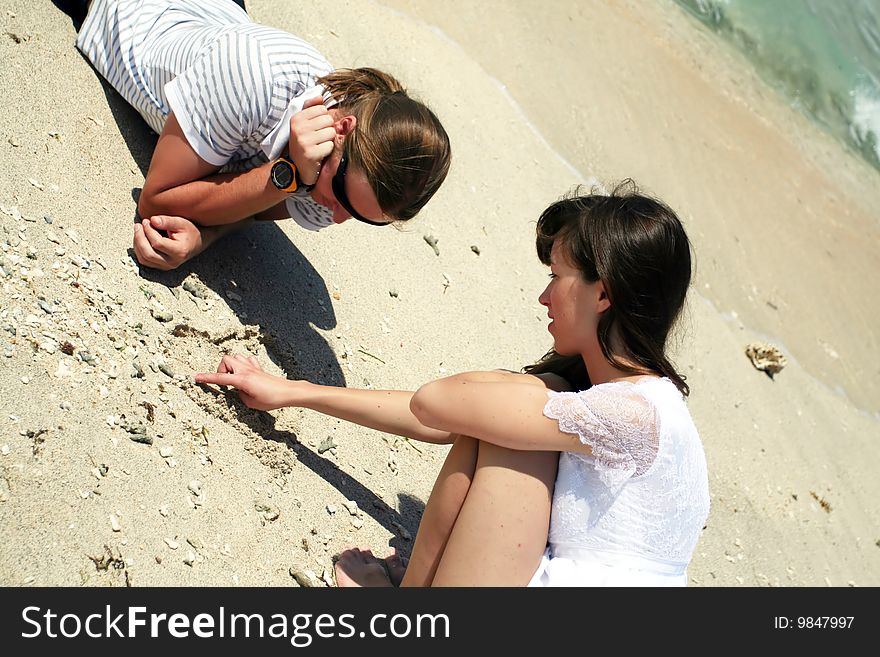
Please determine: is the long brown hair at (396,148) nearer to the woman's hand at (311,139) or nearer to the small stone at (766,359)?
the woman's hand at (311,139)

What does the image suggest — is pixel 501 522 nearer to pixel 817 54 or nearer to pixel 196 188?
pixel 196 188

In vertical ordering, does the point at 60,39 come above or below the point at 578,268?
below

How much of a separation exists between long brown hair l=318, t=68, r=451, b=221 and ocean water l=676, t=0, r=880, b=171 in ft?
26.3

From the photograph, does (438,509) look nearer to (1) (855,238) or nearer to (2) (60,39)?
(2) (60,39)

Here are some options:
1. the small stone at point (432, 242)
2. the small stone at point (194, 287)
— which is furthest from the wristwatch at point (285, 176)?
the small stone at point (432, 242)

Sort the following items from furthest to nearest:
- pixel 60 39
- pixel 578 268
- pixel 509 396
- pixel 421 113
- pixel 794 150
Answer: pixel 794 150, pixel 60 39, pixel 421 113, pixel 578 268, pixel 509 396

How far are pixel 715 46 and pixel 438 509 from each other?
877 centimetres

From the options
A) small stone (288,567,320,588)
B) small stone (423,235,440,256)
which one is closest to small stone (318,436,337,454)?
small stone (288,567,320,588)

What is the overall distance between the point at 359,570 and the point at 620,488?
873 millimetres

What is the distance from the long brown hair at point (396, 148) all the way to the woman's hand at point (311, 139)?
0.07 metres

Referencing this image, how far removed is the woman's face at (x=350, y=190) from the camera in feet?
9.72

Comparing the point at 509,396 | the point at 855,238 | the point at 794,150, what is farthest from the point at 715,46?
the point at 509,396

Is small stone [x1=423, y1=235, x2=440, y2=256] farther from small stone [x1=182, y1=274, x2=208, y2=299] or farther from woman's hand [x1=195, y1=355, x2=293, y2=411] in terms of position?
woman's hand [x1=195, y1=355, x2=293, y2=411]

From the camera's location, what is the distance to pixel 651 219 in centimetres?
264
